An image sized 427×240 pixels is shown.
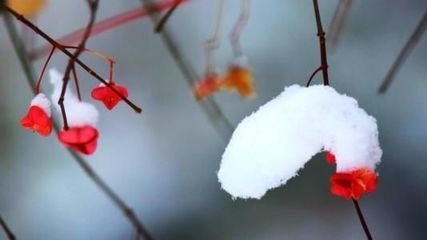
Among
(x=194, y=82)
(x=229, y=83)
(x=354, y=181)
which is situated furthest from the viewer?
(x=194, y=82)

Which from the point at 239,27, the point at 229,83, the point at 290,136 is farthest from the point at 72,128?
the point at 239,27

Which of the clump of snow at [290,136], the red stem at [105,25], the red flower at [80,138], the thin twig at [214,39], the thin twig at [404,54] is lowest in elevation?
the thin twig at [404,54]

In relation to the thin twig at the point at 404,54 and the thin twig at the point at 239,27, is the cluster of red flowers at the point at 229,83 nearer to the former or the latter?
the thin twig at the point at 239,27

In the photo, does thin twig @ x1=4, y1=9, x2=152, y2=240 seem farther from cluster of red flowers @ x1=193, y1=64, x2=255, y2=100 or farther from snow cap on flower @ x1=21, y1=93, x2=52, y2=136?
snow cap on flower @ x1=21, y1=93, x2=52, y2=136

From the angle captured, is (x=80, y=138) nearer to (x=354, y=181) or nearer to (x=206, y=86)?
(x=354, y=181)

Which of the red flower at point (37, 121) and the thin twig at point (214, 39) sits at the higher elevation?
the red flower at point (37, 121)

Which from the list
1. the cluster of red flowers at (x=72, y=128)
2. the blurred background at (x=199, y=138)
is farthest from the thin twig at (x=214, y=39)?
the cluster of red flowers at (x=72, y=128)

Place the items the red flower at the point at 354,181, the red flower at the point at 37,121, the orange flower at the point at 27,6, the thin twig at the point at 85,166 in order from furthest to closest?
the thin twig at the point at 85,166, the orange flower at the point at 27,6, the red flower at the point at 37,121, the red flower at the point at 354,181

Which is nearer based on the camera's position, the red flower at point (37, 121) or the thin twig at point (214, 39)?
the red flower at point (37, 121)
